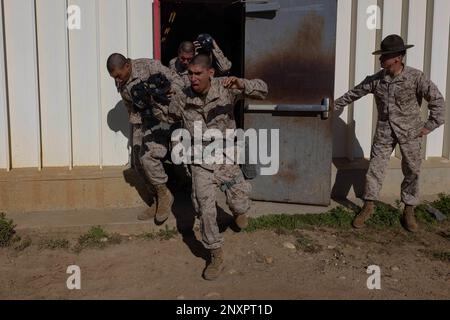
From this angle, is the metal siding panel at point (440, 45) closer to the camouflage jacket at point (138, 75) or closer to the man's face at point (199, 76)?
the camouflage jacket at point (138, 75)

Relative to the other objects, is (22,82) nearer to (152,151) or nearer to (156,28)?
(156,28)

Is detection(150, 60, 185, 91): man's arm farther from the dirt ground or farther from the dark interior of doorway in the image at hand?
the dark interior of doorway

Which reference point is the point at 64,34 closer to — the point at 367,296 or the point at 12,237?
the point at 12,237

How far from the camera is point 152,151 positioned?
535 cm

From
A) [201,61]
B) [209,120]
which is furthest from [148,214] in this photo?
[201,61]

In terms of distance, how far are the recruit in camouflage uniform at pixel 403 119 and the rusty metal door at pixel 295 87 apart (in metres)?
0.47

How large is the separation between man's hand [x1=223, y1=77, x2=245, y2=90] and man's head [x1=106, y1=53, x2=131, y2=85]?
1.23 m

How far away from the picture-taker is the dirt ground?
4.30 metres

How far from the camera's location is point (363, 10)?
20.5 ft

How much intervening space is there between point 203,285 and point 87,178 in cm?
210

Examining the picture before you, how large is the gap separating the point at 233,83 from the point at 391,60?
6.13ft

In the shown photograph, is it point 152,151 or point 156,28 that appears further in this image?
point 156,28

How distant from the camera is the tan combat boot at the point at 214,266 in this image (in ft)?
14.9

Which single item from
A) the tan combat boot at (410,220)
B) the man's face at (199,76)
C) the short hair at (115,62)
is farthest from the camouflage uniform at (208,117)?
the tan combat boot at (410,220)
